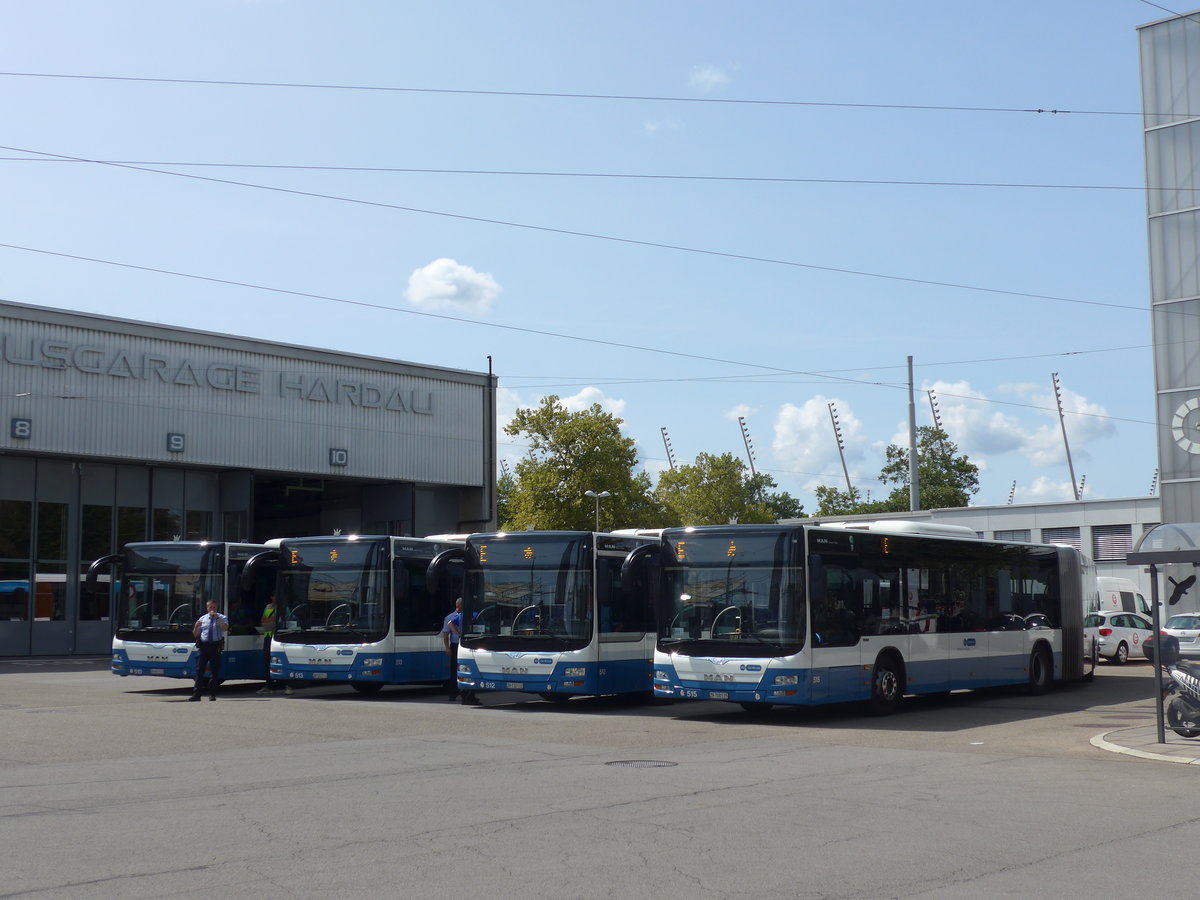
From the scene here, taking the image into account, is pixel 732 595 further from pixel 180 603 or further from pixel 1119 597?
pixel 1119 597

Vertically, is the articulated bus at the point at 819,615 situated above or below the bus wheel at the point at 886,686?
above

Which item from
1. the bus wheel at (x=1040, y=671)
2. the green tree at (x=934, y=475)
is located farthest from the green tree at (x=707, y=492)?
the bus wheel at (x=1040, y=671)

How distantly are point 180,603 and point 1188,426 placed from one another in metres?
26.4

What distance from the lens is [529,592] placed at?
69.2ft

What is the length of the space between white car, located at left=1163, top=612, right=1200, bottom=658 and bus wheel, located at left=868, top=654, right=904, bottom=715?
11320 millimetres

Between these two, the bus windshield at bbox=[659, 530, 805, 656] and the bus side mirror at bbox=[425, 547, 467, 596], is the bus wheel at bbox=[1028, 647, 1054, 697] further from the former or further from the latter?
the bus side mirror at bbox=[425, 547, 467, 596]

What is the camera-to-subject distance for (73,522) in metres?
41.6

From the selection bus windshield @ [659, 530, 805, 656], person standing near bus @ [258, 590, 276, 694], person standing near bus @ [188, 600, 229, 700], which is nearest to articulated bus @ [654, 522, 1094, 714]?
bus windshield @ [659, 530, 805, 656]

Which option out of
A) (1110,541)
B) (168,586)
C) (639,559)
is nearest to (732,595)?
(639,559)

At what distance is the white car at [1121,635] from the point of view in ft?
118

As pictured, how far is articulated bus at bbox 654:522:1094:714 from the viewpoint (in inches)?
726

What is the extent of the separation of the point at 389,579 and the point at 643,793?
12743mm

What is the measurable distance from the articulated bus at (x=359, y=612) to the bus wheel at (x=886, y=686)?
7.72m

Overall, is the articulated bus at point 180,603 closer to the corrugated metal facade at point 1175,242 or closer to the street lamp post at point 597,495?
the corrugated metal facade at point 1175,242
